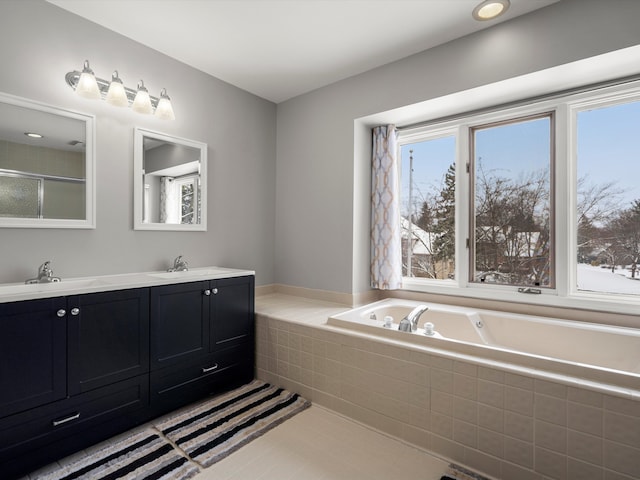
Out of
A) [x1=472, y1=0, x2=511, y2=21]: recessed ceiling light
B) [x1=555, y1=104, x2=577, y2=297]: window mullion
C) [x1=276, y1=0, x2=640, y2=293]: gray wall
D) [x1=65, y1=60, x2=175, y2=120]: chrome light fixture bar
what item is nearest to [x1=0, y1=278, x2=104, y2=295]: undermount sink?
[x1=65, y1=60, x2=175, y2=120]: chrome light fixture bar

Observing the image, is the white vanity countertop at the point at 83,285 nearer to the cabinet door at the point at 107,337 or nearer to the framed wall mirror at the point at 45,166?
the cabinet door at the point at 107,337

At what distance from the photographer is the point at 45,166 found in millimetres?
1907

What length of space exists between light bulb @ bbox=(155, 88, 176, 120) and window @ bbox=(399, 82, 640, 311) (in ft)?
6.48

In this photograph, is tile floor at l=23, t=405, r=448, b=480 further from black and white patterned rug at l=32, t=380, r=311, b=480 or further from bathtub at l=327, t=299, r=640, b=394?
Result: bathtub at l=327, t=299, r=640, b=394

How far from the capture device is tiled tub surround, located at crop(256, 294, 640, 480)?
1.30 metres

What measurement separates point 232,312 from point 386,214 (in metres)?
1.52

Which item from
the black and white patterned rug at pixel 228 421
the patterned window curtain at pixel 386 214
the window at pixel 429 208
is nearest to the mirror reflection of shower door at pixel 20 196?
the black and white patterned rug at pixel 228 421

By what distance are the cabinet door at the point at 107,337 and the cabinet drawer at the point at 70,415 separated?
0.19 feet

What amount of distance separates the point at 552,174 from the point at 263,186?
2423 mm

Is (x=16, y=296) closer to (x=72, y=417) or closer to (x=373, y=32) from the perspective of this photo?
(x=72, y=417)

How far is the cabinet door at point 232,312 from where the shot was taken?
224 cm

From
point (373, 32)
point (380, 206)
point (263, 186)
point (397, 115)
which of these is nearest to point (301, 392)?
point (380, 206)

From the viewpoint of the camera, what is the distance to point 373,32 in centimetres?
221

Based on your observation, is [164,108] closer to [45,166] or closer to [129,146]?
[129,146]
